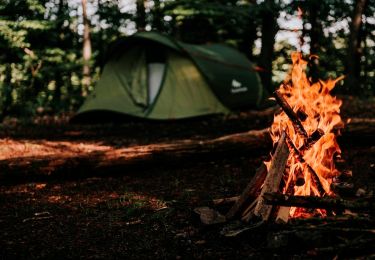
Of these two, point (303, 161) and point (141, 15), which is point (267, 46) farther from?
point (303, 161)

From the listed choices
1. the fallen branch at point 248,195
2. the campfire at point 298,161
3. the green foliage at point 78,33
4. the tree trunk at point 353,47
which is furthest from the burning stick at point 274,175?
the tree trunk at point 353,47

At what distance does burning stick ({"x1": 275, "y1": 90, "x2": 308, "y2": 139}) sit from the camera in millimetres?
4418

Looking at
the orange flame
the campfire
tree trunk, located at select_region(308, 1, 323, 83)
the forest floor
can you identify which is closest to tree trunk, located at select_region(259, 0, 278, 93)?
tree trunk, located at select_region(308, 1, 323, 83)

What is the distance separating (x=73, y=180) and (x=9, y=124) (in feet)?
24.4

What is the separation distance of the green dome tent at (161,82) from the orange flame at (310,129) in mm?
8010

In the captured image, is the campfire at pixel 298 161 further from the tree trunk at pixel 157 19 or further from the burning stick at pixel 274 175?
the tree trunk at pixel 157 19

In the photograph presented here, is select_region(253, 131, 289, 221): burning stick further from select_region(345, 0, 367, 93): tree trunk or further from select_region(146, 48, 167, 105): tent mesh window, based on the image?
select_region(345, 0, 367, 93): tree trunk

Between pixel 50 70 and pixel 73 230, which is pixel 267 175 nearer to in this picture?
pixel 73 230

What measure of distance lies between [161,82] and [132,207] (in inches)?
326

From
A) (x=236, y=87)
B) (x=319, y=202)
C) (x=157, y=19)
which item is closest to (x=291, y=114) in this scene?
(x=319, y=202)

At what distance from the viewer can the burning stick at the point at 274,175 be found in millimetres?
4242

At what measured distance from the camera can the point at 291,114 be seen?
4.46 m

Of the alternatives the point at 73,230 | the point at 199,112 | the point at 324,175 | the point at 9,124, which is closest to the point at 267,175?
the point at 324,175

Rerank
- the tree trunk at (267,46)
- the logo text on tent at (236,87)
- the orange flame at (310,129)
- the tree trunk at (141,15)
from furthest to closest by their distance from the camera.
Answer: the tree trunk at (141,15)
the tree trunk at (267,46)
the logo text on tent at (236,87)
the orange flame at (310,129)
